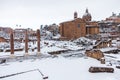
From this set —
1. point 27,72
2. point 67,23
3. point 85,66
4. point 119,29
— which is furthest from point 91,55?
point 119,29

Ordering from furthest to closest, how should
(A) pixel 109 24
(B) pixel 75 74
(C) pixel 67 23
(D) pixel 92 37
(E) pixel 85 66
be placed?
(A) pixel 109 24, (C) pixel 67 23, (D) pixel 92 37, (E) pixel 85 66, (B) pixel 75 74

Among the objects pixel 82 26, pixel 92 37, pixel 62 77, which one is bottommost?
pixel 62 77

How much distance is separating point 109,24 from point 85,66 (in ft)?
143

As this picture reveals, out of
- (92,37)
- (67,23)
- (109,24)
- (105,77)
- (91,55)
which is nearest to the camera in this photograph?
(105,77)

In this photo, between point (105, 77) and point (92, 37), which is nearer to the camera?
point (105, 77)

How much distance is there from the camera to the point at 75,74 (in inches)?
531

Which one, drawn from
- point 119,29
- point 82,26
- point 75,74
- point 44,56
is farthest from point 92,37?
point 75,74

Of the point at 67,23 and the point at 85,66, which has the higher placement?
the point at 67,23

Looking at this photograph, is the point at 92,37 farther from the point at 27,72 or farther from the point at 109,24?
the point at 27,72

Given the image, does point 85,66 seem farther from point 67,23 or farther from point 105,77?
point 67,23

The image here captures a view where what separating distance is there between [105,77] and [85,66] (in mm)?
3637

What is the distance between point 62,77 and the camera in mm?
12727

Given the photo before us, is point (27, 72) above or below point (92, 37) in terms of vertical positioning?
below

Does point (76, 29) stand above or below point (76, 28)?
below
